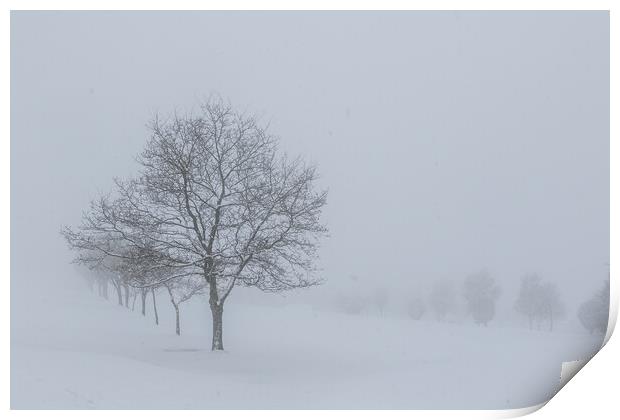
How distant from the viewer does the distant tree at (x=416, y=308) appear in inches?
2237

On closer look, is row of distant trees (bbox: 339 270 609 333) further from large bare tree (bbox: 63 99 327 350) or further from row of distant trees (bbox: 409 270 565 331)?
large bare tree (bbox: 63 99 327 350)

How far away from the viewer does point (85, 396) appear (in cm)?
1288

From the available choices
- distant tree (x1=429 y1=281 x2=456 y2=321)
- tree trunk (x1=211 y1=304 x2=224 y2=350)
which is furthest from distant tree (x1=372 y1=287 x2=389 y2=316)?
tree trunk (x1=211 y1=304 x2=224 y2=350)

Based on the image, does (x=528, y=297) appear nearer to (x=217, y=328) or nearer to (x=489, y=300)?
(x=489, y=300)

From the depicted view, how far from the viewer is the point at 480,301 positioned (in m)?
52.7

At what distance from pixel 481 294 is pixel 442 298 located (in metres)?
4.97

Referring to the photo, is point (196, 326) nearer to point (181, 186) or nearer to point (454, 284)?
point (181, 186)

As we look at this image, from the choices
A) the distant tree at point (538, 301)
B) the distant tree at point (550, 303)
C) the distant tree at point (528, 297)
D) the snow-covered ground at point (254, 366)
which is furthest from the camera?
the distant tree at point (528, 297)

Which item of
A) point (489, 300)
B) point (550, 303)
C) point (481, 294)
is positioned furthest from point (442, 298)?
point (550, 303)

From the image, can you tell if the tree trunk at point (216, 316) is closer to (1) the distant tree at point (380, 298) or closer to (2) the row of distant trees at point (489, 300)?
(2) the row of distant trees at point (489, 300)

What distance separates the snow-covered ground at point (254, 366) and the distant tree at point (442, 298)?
3378 cm

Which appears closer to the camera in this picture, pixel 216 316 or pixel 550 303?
pixel 216 316

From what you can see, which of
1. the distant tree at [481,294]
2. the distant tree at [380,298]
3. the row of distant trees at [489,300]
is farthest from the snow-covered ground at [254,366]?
the distant tree at [380,298]

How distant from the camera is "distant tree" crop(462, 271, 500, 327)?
167 ft
